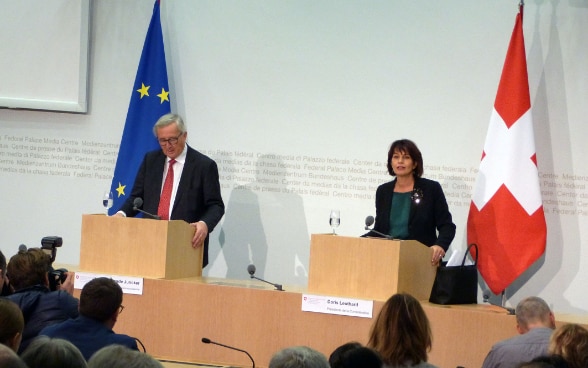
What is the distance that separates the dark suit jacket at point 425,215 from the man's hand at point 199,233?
3.57 feet

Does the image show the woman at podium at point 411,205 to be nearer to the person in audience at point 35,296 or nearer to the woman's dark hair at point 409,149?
the woman's dark hair at point 409,149

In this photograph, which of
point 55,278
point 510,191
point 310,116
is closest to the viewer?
point 55,278

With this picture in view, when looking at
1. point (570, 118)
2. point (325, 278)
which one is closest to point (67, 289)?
point (325, 278)

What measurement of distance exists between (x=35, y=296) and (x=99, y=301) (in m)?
0.59

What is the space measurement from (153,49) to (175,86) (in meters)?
0.38

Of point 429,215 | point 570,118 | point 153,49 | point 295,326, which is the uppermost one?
point 153,49

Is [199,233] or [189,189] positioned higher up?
[189,189]

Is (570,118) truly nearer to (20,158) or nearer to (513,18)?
(513,18)

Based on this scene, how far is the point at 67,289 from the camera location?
540cm

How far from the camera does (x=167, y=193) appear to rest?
267 inches

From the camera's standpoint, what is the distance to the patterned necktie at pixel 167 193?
6.75 meters

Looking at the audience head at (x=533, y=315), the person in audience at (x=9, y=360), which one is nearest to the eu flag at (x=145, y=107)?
the audience head at (x=533, y=315)

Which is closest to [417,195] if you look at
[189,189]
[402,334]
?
[189,189]

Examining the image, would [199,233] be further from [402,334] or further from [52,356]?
[52,356]
